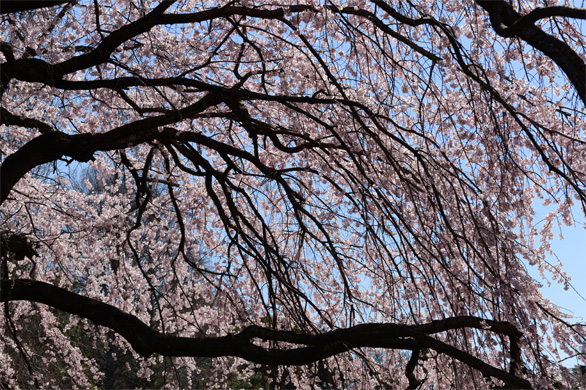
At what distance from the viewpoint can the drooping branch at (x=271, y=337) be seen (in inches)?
157

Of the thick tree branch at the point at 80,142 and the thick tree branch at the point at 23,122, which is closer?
the thick tree branch at the point at 80,142

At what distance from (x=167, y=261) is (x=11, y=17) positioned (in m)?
3.66

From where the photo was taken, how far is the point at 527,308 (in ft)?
12.9

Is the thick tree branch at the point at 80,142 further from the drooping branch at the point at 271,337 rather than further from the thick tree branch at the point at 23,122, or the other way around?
the drooping branch at the point at 271,337

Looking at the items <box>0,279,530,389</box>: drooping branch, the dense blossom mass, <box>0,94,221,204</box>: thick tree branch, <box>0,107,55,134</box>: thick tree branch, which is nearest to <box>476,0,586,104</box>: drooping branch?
the dense blossom mass

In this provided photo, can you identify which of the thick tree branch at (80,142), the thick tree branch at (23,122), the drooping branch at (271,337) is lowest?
the drooping branch at (271,337)

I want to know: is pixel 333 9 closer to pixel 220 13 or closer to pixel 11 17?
pixel 220 13

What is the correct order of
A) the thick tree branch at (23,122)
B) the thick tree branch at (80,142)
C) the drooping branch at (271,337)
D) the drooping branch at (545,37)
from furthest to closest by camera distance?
the thick tree branch at (23,122) → the thick tree branch at (80,142) → the drooping branch at (271,337) → the drooping branch at (545,37)

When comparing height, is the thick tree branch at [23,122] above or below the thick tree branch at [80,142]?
above

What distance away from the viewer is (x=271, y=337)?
457cm

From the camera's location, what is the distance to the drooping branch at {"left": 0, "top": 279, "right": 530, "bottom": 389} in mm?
3984

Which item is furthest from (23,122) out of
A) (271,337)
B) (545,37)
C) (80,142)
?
(545,37)

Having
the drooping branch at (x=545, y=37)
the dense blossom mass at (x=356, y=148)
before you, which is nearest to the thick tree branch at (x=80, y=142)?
the dense blossom mass at (x=356, y=148)

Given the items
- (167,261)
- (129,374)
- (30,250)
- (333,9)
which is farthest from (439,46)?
(129,374)
